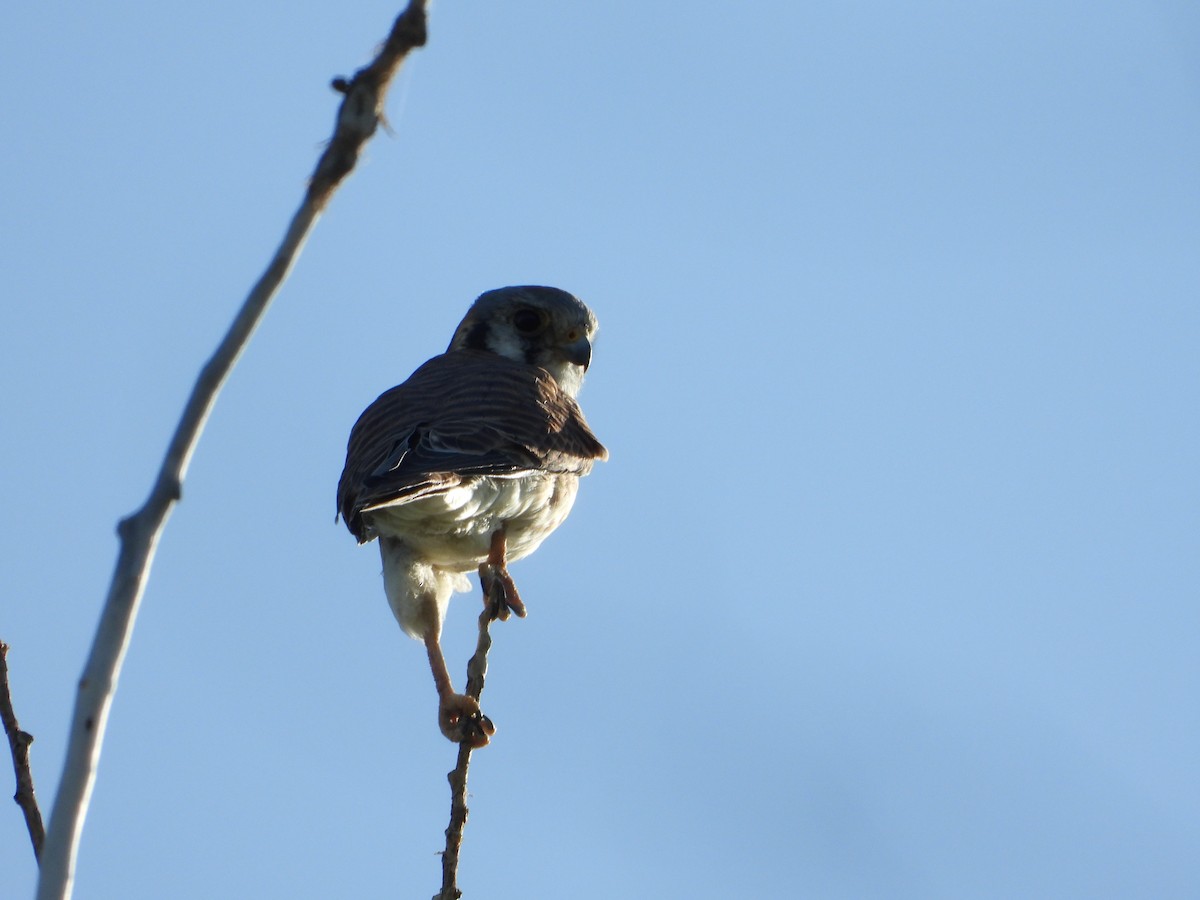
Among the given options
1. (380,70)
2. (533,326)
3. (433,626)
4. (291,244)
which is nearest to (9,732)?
(291,244)

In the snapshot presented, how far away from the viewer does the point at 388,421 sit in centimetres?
541

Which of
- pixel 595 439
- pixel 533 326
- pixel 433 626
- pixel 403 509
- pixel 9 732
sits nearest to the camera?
pixel 9 732

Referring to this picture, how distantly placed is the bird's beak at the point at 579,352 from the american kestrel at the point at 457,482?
1.64 ft

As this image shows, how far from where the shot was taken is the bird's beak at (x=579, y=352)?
678 cm

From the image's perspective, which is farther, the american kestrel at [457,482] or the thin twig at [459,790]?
the american kestrel at [457,482]

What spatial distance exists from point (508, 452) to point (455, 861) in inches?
89.4

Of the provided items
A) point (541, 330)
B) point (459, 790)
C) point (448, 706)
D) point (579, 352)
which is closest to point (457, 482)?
point (448, 706)

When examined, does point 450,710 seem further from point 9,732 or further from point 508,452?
point 9,732

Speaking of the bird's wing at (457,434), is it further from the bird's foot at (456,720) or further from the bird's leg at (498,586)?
the bird's foot at (456,720)

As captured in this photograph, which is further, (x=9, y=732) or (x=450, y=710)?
(x=450, y=710)

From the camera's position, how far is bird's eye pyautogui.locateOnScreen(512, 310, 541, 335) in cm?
692

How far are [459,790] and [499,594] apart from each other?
140cm

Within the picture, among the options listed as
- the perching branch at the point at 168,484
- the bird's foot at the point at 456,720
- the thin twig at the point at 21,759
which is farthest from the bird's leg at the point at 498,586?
the perching branch at the point at 168,484

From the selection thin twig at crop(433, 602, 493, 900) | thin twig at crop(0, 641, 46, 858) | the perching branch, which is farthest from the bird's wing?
the perching branch
